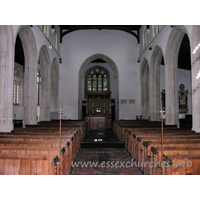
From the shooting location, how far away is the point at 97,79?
72.1ft

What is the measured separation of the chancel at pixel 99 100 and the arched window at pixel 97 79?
11 cm

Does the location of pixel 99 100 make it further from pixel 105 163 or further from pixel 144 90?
pixel 105 163

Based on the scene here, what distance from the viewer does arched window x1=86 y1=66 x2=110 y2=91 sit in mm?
21859

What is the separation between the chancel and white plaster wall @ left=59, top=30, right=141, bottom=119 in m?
0.08

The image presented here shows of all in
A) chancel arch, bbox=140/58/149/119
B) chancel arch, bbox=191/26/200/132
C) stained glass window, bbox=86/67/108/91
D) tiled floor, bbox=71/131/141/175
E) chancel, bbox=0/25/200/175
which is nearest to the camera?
chancel, bbox=0/25/200/175

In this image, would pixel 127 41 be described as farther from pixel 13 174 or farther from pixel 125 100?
pixel 13 174

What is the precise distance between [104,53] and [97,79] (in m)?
5.30

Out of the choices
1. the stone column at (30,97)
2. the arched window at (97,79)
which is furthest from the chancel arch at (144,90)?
the stone column at (30,97)

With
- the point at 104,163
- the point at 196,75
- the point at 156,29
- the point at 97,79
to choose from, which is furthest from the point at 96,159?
the point at 97,79

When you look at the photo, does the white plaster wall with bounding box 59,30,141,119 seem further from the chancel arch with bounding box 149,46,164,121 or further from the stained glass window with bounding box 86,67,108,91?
the stained glass window with bounding box 86,67,108,91

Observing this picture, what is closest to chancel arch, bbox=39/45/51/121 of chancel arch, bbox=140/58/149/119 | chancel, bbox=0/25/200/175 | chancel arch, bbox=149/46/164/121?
chancel, bbox=0/25/200/175

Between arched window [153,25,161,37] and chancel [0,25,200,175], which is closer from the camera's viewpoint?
chancel [0,25,200,175]

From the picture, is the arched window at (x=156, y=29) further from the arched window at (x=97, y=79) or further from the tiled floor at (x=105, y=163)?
the arched window at (x=97, y=79)

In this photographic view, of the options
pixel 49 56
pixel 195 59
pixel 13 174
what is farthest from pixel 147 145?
pixel 49 56
